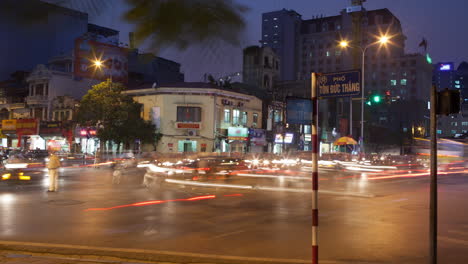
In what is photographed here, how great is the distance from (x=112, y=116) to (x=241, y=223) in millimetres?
39085

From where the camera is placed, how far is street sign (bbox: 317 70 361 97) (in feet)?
19.4

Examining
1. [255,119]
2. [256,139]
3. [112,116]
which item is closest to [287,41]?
[255,119]

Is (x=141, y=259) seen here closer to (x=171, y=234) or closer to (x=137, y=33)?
(x=171, y=234)

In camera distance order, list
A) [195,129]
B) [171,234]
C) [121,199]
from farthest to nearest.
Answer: [195,129] → [121,199] → [171,234]

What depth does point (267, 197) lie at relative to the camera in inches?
658

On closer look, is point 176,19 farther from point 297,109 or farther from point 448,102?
point 297,109

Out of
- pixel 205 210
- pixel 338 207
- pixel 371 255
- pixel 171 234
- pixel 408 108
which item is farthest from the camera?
pixel 408 108

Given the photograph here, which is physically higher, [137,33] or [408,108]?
[408,108]

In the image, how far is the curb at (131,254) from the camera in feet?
22.9

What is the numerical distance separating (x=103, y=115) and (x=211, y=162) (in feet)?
81.2

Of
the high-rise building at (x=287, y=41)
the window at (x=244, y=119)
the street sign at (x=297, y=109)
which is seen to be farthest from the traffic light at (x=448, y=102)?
the high-rise building at (x=287, y=41)

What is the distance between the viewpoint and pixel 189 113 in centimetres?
5038

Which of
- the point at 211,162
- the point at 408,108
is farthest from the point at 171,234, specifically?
the point at 408,108

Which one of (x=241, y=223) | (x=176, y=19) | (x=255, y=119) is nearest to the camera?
(x=176, y=19)
